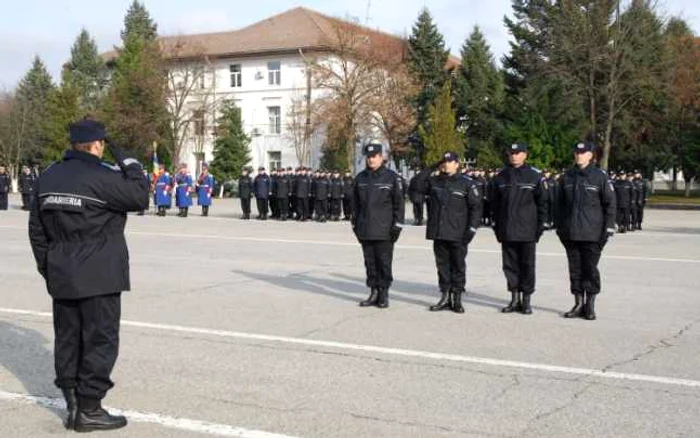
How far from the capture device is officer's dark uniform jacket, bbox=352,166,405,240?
10.0 m

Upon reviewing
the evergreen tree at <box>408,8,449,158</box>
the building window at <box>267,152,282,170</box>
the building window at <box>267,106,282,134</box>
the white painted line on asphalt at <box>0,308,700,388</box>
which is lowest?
the white painted line on asphalt at <box>0,308,700,388</box>

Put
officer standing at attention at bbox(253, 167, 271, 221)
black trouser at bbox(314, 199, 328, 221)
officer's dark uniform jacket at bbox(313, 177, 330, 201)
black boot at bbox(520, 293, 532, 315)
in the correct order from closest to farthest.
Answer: black boot at bbox(520, 293, 532, 315), officer's dark uniform jacket at bbox(313, 177, 330, 201), black trouser at bbox(314, 199, 328, 221), officer standing at attention at bbox(253, 167, 271, 221)

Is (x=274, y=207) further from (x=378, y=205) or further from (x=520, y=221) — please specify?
(x=520, y=221)

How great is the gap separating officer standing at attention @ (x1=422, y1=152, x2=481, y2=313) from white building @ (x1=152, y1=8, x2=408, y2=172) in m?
51.4

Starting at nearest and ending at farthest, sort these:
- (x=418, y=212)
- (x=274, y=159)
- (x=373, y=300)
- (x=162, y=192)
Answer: (x=373, y=300)
(x=418, y=212)
(x=162, y=192)
(x=274, y=159)

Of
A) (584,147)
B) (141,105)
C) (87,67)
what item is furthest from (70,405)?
(87,67)

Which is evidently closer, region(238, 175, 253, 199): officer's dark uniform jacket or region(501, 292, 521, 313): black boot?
region(501, 292, 521, 313): black boot

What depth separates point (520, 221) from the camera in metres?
9.60

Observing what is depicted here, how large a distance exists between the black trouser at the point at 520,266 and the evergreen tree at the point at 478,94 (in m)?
43.1

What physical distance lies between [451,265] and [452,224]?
477 mm

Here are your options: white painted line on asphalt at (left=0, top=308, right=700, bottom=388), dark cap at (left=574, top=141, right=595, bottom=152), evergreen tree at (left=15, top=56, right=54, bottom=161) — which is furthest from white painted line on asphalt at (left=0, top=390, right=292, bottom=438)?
evergreen tree at (left=15, top=56, right=54, bottom=161)

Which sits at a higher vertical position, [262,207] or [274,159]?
[274,159]

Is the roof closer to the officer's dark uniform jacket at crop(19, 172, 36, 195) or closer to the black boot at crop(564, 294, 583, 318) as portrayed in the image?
the officer's dark uniform jacket at crop(19, 172, 36, 195)

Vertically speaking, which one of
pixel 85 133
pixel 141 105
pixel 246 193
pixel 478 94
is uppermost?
pixel 478 94
